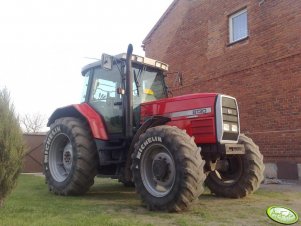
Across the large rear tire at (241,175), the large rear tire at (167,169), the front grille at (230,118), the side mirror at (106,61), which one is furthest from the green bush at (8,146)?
the large rear tire at (241,175)

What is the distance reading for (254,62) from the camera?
1233 cm

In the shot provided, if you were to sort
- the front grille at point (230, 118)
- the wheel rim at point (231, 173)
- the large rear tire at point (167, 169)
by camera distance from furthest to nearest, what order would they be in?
1. the wheel rim at point (231, 173)
2. the front grille at point (230, 118)
3. the large rear tire at point (167, 169)

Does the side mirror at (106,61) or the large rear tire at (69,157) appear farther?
the large rear tire at (69,157)

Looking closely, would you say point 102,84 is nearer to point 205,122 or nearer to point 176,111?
point 176,111

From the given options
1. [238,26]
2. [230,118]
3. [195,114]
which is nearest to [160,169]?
[195,114]

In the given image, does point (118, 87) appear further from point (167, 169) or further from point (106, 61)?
point (167, 169)

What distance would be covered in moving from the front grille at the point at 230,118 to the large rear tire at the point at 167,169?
93 cm

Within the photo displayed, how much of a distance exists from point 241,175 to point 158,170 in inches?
75.2

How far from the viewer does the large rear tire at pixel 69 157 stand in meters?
7.41

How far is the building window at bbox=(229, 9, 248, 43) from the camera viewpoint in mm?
13094

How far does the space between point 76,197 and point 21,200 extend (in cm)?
107

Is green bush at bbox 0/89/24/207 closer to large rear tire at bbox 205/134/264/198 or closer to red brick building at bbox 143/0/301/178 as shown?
large rear tire at bbox 205/134/264/198

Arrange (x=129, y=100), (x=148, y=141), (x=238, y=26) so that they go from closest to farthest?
(x=148, y=141) < (x=129, y=100) < (x=238, y=26)

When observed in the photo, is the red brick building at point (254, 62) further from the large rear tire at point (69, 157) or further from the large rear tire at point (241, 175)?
the large rear tire at point (69, 157)
